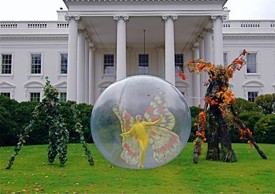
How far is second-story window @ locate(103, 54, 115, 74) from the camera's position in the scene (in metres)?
41.7

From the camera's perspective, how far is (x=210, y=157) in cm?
1431

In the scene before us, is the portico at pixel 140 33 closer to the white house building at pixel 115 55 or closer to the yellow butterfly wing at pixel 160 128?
the white house building at pixel 115 55

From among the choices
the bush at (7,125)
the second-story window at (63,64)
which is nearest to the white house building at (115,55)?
the second-story window at (63,64)

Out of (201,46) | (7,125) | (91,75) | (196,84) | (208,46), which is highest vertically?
(201,46)

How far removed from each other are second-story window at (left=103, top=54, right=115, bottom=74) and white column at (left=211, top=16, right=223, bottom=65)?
45.8ft

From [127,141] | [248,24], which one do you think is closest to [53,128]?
[127,141]

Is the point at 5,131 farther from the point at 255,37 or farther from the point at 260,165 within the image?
the point at 255,37

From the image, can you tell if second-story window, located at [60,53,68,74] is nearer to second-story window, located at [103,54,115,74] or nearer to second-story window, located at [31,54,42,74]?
second-story window, located at [31,54,42,74]

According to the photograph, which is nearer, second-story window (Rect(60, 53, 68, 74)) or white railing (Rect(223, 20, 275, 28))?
white railing (Rect(223, 20, 275, 28))

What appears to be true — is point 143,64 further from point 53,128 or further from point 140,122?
point 140,122

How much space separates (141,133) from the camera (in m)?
Result: 6.31

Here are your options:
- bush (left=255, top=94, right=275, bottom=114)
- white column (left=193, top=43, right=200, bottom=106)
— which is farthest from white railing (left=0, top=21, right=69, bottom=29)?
bush (left=255, top=94, right=275, bottom=114)

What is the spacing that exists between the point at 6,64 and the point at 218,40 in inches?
940

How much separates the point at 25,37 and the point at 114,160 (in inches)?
1504
